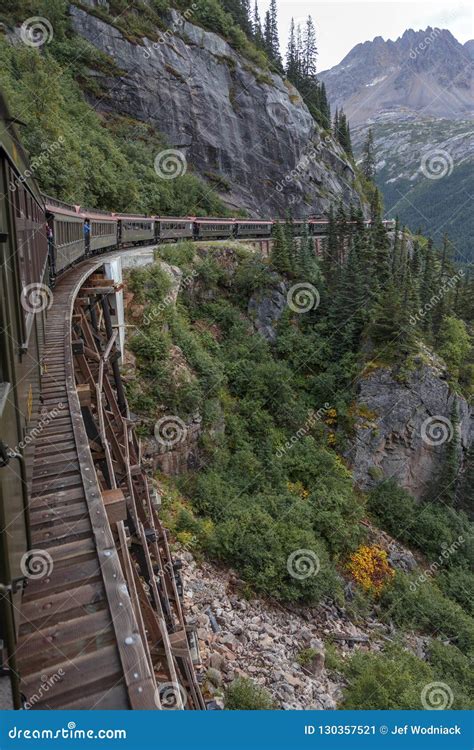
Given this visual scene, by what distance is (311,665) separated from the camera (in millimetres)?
9898

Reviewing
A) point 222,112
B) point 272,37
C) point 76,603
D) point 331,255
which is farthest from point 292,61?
point 76,603

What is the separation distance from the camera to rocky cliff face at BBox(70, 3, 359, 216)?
37.9 m

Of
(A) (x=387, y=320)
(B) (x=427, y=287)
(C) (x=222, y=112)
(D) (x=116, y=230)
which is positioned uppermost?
(C) (x=222, y=112)

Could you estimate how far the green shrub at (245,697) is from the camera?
7.59 meters

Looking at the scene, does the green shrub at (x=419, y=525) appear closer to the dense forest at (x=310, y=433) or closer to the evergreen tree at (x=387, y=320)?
the dense forest at (x=310, y=433)

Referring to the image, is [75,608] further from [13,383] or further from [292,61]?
[292,61]

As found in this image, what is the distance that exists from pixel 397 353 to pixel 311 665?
618 inches

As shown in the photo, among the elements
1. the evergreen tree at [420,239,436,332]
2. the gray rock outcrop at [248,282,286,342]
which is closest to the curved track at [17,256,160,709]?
the gray rock outcrop at [248,282,286,342]

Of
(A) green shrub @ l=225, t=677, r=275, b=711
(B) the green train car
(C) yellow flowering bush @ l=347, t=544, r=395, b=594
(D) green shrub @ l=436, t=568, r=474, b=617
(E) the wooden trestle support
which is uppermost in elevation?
(B) the green train car

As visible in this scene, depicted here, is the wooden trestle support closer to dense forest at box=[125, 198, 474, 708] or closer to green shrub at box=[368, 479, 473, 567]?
dense forest at box=[125, 198, 474, 708]

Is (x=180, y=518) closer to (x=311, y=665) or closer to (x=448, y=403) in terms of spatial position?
(x=311, y=665)

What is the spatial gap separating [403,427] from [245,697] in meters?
17.1

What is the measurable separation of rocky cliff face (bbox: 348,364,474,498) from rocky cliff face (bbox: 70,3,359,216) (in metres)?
29.2

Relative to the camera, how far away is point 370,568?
1603 cm
